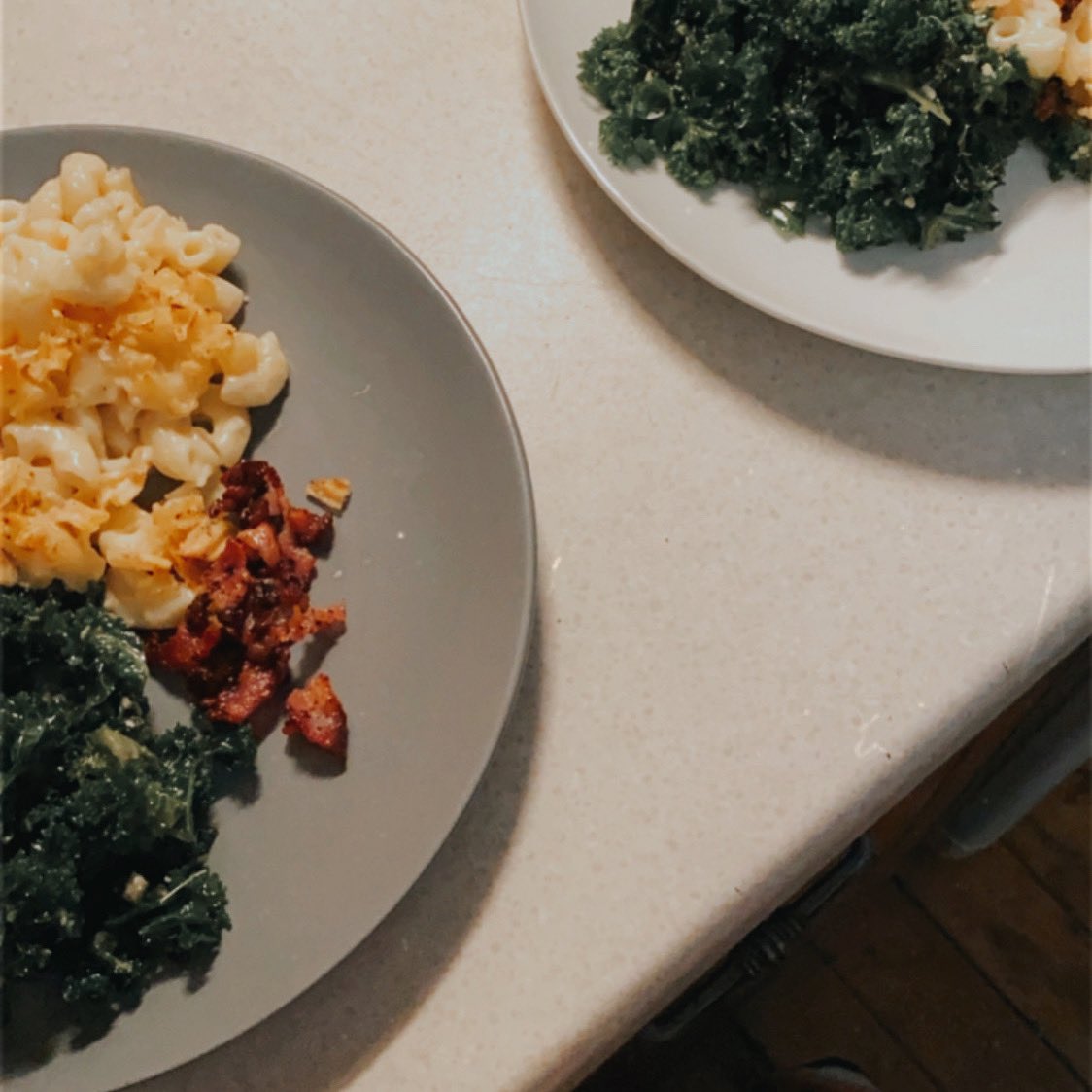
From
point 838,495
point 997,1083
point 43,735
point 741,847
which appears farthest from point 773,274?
point 997,1083

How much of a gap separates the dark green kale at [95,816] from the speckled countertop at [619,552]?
10 cm

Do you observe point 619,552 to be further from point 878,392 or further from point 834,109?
point 834,109

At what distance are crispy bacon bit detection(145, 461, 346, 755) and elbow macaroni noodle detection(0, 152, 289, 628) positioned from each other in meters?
0.02


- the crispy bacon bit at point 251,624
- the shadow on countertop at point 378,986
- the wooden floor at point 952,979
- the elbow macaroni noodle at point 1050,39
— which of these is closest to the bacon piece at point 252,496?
the crispy bacon bit at point 251,624

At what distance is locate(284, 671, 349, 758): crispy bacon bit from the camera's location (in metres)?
0.71

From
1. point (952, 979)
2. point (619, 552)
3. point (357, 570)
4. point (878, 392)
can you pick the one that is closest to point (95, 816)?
point (357, 570)

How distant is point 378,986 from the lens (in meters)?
0.70

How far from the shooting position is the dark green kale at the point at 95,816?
24.5 inches

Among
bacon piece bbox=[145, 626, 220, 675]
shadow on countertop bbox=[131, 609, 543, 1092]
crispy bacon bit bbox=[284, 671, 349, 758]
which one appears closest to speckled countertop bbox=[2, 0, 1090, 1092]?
shadow on countertop bbox=[131, 609, 543, 1092]

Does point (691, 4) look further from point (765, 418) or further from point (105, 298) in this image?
point (105, 298)

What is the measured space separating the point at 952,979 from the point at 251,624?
44.8 inches

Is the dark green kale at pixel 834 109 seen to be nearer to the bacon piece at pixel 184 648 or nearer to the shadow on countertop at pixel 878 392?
the shadow on countertop at pixel 878 392

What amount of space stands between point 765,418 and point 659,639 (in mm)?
202

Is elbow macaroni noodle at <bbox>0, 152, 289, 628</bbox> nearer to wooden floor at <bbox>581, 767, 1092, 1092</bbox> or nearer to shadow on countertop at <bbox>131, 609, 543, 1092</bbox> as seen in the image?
shadow on countertop at <bbox>131, 609, 543, 1092</bbox>
